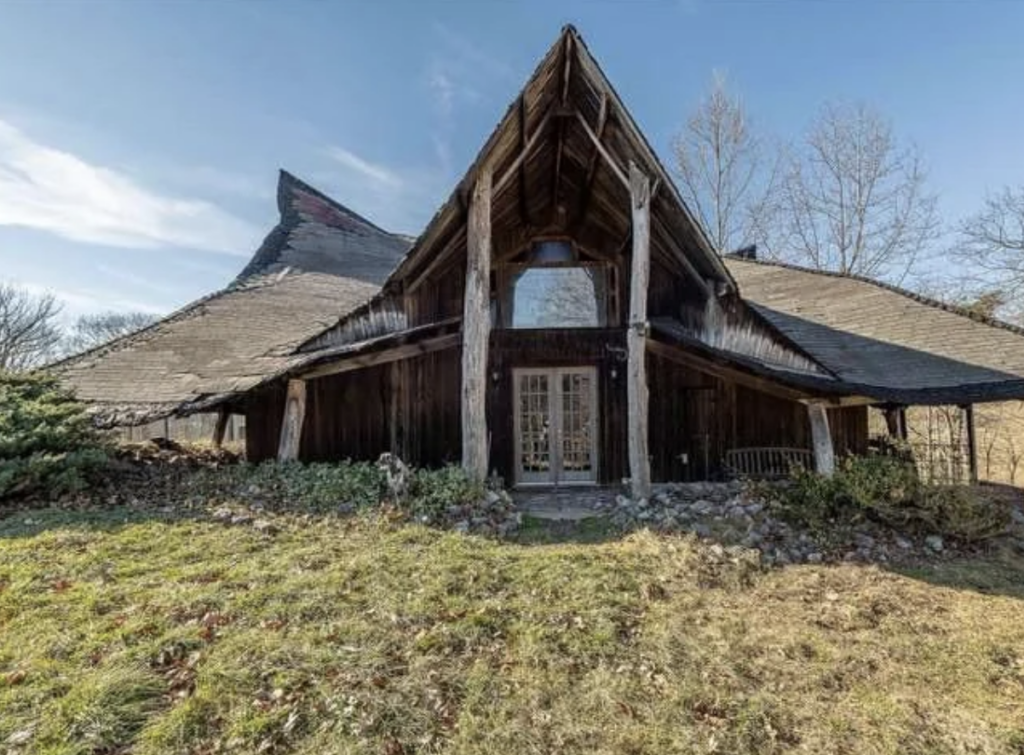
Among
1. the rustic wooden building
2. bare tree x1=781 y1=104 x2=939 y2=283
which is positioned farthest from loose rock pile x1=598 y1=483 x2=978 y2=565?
bare tree x1=781 y1=104 x2=939 y2=283

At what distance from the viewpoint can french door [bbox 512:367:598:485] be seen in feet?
32.9

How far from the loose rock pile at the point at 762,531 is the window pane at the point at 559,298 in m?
3.93

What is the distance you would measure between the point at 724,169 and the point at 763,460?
15.2 meters

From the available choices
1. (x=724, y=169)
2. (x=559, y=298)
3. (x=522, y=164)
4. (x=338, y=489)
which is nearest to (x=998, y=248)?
(x=724, y=169)

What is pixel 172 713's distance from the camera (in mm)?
3059

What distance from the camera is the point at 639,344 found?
7.60 meters

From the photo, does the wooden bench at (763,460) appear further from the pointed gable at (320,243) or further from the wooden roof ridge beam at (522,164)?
the pointed gable at (320,243)

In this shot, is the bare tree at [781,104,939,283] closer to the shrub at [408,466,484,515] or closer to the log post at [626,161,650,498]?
the log post at [626,161,650,498]

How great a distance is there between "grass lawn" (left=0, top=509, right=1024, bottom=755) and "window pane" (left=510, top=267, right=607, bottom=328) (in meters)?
5.28

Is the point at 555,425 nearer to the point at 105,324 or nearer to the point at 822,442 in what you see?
the point at 822,442

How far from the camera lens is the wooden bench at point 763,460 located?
9.77m

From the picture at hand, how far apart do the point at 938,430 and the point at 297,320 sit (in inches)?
700

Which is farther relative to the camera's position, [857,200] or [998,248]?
[857,200]

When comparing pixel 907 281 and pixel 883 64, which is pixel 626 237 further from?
pixel 907 281
